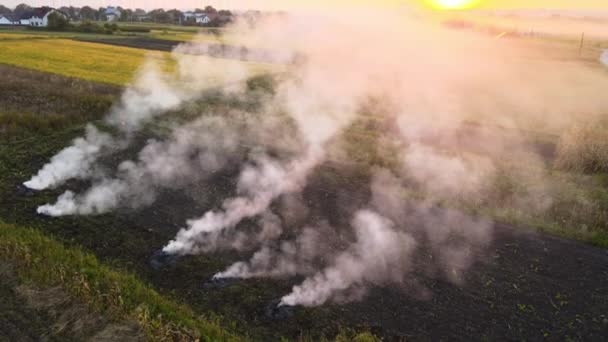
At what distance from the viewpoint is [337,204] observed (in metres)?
14.9

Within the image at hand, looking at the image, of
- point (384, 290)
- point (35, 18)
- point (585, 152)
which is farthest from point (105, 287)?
point (35, 18)

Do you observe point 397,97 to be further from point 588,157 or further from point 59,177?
point 59,177

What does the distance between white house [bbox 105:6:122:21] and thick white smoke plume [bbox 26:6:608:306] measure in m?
98.3

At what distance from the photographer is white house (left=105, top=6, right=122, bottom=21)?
123 meters

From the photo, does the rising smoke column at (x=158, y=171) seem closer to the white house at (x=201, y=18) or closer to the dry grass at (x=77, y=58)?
the dry grass at (x=77, y=58)

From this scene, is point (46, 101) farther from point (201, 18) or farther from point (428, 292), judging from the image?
point (201, 18)

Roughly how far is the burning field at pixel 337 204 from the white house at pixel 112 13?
4264 inches

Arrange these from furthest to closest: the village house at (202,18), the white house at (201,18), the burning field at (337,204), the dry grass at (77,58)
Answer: the white house at (201,18)
the village house at (202,18)
the dry grass at (77,58)
the burning field at (337,204)

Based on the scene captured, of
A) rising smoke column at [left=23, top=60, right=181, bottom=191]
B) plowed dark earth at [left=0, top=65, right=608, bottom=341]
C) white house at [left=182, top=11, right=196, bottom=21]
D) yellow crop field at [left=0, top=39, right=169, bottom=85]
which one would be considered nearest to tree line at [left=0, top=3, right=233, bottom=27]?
white house at [left=182, top=11, right=196, bottom=21]

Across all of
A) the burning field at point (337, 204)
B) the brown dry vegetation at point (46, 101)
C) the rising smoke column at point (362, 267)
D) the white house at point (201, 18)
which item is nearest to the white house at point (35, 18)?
the white house at point (201, 18)

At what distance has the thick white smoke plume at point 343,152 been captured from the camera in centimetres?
1242

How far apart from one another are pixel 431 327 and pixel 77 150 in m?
15.3

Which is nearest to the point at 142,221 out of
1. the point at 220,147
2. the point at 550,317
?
the point at 220,147

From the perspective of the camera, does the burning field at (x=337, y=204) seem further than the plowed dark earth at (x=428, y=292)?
Yes
